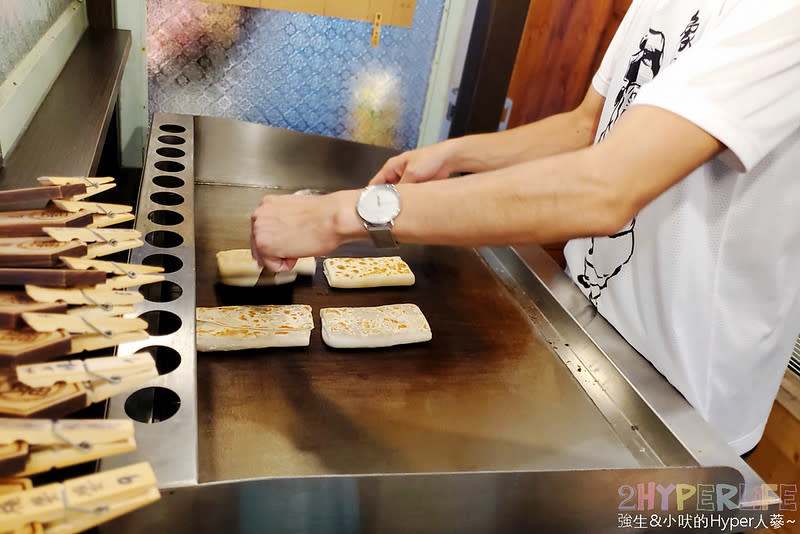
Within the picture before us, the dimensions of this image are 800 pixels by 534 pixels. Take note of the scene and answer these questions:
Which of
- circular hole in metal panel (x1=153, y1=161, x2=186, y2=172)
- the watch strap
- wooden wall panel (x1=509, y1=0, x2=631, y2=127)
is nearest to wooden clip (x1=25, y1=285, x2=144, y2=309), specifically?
the watch strap

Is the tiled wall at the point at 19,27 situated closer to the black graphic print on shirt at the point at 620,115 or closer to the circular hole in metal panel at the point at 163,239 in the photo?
the circular hole in metal panel at the point at 163,239

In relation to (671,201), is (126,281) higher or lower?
lower

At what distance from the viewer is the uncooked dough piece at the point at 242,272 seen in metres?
1.42

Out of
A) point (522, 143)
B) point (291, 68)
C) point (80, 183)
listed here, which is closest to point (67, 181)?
point (80, 183)

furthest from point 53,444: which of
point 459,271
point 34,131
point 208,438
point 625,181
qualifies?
point 459,271

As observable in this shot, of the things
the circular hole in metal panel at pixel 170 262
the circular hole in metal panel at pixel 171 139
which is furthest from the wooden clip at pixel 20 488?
the circular hole in metal panel at pixel 171 139

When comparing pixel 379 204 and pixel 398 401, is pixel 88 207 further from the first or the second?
pixel 398 401

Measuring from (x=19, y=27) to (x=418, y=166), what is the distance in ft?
3.30

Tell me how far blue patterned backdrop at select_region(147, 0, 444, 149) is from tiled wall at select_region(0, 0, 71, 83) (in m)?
0.81

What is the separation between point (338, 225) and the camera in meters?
1.10

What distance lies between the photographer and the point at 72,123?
1389 millimetres

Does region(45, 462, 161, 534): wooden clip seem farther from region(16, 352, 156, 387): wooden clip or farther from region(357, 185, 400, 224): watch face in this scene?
region(357, 185, 400, 224): watch face

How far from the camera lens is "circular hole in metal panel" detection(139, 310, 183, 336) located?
104 cm

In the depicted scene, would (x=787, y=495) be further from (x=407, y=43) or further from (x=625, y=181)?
(x=407, y=43)
